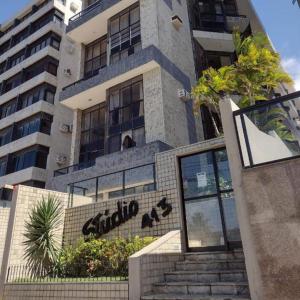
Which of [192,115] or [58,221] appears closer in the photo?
[58,221]

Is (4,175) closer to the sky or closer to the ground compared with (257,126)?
closer to the sky

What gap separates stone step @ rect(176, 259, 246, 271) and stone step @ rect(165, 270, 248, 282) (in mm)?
427

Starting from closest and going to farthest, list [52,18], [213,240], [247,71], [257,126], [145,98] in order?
[257,126]
[213,240]
[247,71]
[145,98]
[52,18]

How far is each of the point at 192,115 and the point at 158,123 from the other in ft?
14.0

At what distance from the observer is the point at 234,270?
719 cm

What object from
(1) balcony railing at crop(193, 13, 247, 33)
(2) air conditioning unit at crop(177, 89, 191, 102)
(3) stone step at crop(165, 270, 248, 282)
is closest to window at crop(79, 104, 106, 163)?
(2) air conditioning unit at crop(177, 89, 191, 102)

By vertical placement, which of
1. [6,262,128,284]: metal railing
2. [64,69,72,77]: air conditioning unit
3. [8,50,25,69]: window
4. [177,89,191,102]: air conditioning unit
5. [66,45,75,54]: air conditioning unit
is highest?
[8,50,25,69]: window

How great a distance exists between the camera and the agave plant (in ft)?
34.9

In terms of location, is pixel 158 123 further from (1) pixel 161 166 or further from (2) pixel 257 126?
(2) pixel 257 126

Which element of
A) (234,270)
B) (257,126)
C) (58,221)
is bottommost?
(234,270)

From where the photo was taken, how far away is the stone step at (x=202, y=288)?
6305 millimetres

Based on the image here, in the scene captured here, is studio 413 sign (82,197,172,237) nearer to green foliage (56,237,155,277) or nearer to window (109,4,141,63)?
green foliage (56,237,155,277)

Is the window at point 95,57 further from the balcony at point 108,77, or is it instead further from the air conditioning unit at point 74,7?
the air conditioning unit at point 74,7

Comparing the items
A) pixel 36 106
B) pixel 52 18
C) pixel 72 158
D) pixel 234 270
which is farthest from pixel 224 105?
pixel 52 18
